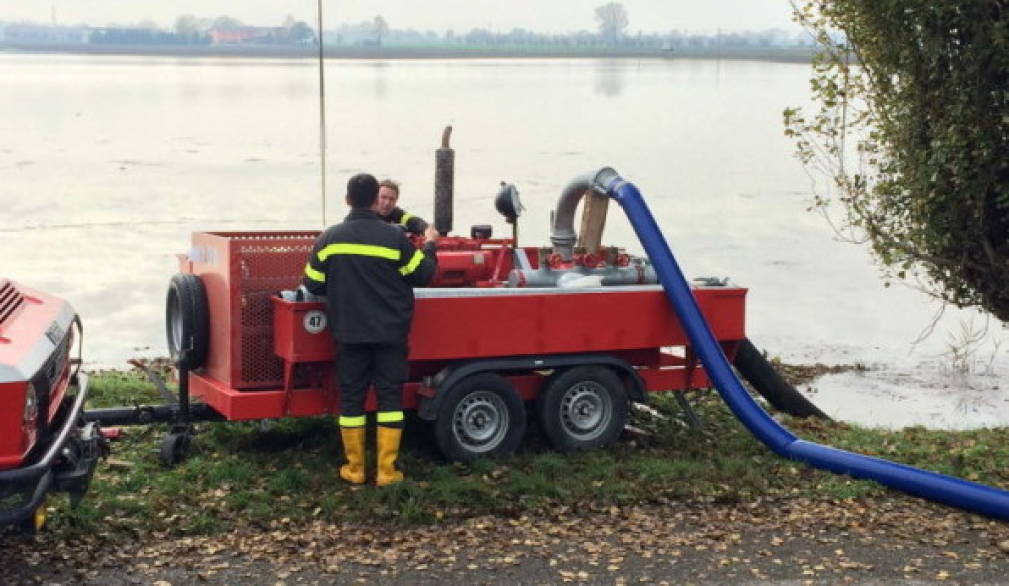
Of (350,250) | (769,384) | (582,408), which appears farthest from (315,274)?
(769,384)

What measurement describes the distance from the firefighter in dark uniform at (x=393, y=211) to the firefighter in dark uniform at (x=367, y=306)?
3.05 feet

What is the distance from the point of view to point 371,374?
7902mm

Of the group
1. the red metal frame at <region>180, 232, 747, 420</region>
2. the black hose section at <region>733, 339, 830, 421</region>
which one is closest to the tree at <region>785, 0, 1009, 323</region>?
the black hose section at <region>733, 339, 830, 421</region>

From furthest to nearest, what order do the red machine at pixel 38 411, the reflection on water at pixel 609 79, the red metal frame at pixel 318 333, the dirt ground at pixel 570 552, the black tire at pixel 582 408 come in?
the reflection on water at pixel 609 79 < the black tire at pixel 582 408 < the red metal frame at pixel 318 333 < the dirt ground at pixel 570 552 < the red machine at pixel 38 411

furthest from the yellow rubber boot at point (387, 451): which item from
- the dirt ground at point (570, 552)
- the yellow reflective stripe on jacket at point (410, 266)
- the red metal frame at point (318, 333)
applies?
the yellow reflective stripe on jacket at point (410, 266)

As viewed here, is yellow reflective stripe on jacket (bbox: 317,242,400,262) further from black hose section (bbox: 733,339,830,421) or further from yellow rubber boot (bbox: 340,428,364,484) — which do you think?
black hose section (bbox: 733,339,830,421)

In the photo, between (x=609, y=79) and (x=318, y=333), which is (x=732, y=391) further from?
(x=609, y=79)

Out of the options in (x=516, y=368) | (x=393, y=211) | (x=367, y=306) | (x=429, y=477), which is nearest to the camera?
(x=367, y=306)

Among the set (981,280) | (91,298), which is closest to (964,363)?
(981,280)

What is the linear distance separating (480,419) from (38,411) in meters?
3.06

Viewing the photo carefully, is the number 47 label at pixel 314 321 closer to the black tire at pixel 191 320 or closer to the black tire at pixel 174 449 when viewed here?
the black tire at pixel 191 320

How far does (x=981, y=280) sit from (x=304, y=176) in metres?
19.5

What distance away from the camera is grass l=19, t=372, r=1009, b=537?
24.2 feet

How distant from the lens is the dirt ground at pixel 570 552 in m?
6.59
